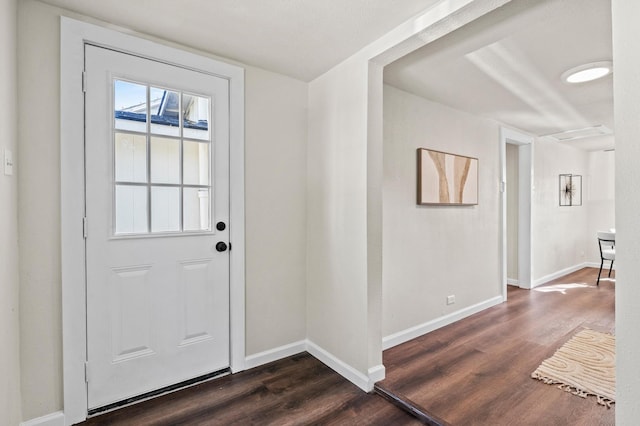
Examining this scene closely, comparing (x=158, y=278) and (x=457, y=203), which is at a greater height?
(x=457, y=203)

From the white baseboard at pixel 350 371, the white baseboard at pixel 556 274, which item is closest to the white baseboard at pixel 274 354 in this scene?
the white baseboard at pixel 350 371

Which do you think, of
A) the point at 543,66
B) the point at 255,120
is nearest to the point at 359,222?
the point at 255,120

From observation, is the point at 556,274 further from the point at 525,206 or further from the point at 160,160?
the point at 160,160

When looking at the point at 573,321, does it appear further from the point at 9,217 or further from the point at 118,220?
the point at 9,217

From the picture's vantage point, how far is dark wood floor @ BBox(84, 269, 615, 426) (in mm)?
1856

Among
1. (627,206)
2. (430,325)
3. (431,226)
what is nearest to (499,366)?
(430,325)

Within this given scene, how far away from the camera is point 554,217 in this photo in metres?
5.29

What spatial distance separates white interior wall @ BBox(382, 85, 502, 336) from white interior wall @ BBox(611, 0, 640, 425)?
5.72 ft

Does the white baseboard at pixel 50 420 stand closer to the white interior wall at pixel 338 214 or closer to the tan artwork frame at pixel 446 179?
the white interior wall at pixel 338 214

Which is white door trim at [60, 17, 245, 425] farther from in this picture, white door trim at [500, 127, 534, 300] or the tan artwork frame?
white door trim at [500, 127, 534, 300]

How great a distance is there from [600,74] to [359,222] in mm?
2347

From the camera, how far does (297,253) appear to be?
2.71 m

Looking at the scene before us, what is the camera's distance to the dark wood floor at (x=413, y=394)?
1856mm

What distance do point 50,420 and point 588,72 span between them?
4360mm
